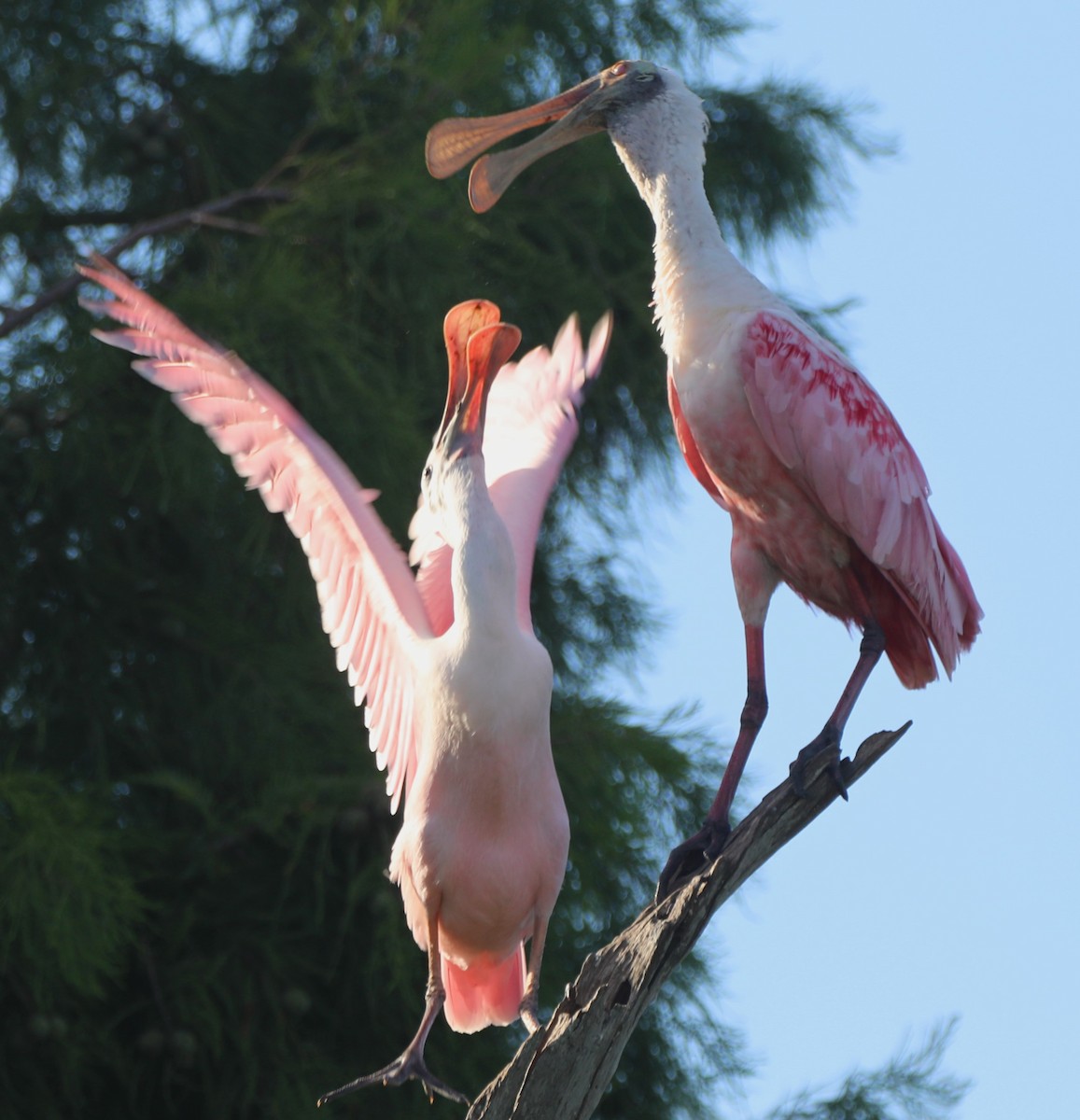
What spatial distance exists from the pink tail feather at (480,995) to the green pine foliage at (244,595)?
1566 mm

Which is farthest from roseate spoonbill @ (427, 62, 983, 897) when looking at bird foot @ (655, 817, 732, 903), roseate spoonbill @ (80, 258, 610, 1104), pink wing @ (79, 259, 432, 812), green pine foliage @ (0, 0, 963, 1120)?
green pine foliage @ (0, 0, 963, 1120)

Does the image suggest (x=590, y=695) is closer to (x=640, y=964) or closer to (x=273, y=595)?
(x=273, y=595)

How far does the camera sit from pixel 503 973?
460 cm

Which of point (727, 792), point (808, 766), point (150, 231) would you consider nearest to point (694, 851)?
point (727, 792)

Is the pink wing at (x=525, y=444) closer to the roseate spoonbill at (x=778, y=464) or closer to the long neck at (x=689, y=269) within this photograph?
the roseate spoonbill at (x=778, y=464)

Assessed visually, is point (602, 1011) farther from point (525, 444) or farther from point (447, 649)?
point (525, 444)

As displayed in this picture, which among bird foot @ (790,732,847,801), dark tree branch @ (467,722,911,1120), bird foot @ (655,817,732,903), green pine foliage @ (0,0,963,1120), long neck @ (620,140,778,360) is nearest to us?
dark tree branch @ (467,722,911,1120)

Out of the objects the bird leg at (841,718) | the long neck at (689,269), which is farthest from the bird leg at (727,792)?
Result: the long neck at (689,269)

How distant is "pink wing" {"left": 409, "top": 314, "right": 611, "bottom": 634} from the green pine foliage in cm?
113

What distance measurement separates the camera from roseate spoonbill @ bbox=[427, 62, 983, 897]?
13.9ft

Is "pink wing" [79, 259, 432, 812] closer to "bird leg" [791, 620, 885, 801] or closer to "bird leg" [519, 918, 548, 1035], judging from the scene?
"bird leg" [519, 918, 548, 1035]

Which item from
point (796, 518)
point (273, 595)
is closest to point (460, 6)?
point (273, 595)

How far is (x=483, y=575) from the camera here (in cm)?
418

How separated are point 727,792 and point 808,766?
1.13 feet
